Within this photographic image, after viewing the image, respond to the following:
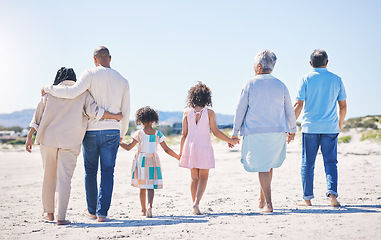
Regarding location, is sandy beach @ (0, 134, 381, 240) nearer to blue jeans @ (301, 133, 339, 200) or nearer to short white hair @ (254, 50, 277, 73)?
blue jeans @ (301, 133, 339, 200)

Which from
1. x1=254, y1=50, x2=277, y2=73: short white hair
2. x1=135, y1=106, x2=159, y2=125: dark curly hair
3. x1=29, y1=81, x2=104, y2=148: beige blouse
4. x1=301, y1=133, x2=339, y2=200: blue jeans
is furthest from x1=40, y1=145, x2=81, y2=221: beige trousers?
x1=301, y1=133, x2=339, y2=200: blue jeans

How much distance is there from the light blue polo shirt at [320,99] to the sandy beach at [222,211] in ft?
3.73

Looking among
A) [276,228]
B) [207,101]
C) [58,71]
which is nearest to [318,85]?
[207,101]

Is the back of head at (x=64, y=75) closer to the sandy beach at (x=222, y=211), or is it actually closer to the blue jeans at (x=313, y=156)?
the sandy beach at (x=222, y=211)

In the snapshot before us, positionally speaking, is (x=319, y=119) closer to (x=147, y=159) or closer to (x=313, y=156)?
(x=313, y=156)

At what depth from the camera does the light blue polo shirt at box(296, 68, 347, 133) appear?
21.6 ft

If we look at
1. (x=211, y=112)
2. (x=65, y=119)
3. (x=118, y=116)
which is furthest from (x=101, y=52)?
(x=211, y=112)

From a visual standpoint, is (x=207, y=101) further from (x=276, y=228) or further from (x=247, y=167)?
(x=276, y=228)

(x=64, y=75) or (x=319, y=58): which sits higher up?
(x=319, y=58)

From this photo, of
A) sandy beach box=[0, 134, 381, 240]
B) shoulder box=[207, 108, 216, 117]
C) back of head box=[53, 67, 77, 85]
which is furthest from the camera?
shoulder box=[207, 108, 216, 117]

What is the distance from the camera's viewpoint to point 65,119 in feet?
19.4

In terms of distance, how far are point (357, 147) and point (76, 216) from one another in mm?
14466

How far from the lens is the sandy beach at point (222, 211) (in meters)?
4.77

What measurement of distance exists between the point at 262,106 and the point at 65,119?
8.37 feet
